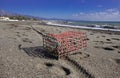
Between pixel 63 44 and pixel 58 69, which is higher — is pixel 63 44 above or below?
above

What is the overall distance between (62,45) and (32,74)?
3406mm

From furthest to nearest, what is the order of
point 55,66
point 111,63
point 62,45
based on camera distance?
1. point 62,45
2. point 111,63
3. point 55,66

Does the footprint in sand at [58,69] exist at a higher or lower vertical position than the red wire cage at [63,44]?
lower

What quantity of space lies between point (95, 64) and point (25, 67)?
4.04m

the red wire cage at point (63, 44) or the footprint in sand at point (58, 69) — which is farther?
the red wire cage at point (63, 44)

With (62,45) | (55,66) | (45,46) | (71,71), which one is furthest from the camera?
(45,46)

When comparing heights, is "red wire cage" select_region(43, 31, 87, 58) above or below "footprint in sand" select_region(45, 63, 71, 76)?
above

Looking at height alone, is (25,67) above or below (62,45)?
below

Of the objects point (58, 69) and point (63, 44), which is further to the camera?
point (63, 44)

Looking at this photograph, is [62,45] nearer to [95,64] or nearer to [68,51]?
[68,51]

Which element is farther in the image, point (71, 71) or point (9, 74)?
point (71, 71)

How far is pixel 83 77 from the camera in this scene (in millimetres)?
7062

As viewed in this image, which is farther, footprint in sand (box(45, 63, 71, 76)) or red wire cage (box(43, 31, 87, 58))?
red wire cage (box(43, 31, 87, 58))

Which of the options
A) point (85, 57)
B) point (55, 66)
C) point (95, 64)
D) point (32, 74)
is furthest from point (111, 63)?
point (32, 74)
